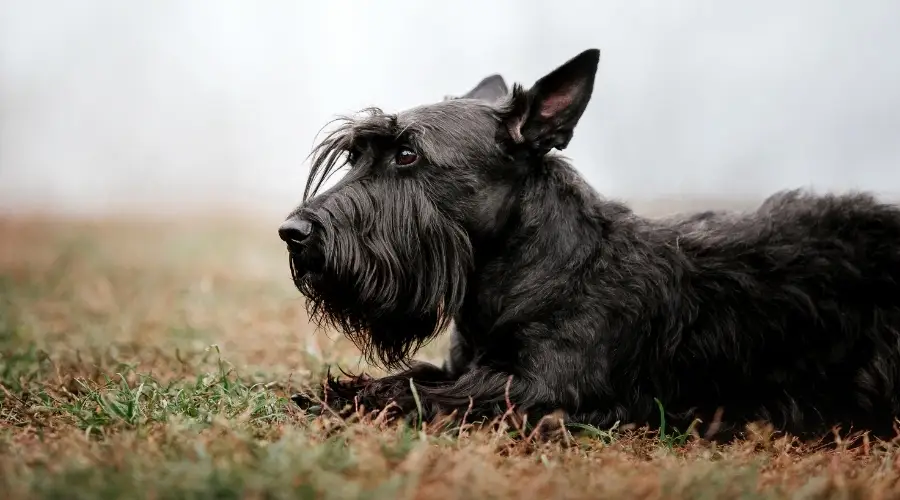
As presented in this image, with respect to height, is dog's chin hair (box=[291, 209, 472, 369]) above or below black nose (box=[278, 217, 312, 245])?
below

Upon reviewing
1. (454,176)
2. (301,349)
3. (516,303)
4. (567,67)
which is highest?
(567,67)

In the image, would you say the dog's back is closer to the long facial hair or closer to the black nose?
the long facial hair

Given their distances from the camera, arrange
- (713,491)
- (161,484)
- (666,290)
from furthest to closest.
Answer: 1. (666,290)
2. (713,491)
3. (161,484)

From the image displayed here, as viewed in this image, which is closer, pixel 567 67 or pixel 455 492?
pixel 455 492

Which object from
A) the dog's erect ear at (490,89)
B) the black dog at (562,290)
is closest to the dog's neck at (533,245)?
the black dog at (562,290)

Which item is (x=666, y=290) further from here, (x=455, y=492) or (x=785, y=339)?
(x=455, y=492)

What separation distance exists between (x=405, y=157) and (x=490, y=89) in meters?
1.15

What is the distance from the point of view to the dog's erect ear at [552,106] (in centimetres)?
369

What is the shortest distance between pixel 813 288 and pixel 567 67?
1.63 meters

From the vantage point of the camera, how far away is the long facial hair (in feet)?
11.4

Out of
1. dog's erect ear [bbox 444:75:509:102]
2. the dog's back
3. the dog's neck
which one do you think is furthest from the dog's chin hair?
dog's erect ear [bbox 444:75:509:102]

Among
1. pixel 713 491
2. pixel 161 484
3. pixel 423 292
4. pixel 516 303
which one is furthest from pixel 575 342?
pixel 161 484

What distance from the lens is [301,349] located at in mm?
5234

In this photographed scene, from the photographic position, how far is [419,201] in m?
3.60
